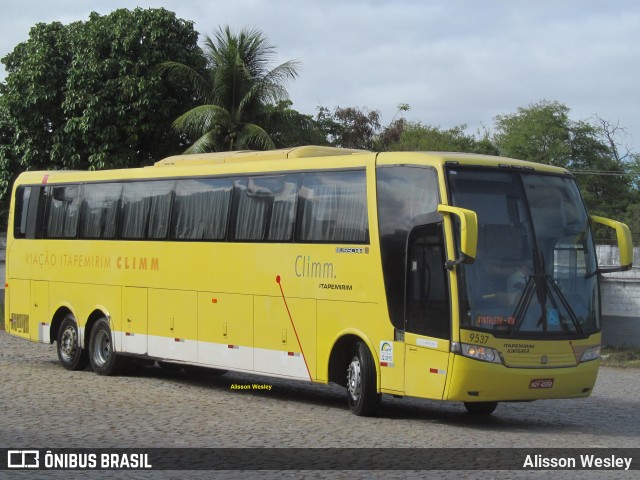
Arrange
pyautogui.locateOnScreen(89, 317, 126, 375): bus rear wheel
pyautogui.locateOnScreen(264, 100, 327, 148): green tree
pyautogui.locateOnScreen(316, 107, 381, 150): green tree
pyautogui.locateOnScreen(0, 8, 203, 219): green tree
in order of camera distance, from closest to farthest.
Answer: pyautogui.locateOnScreen(89, 317, 126, 375): bus rear wheel, pyautogui.locateOnScreen(264, 100, 327, 148): green tree, pyautogui.locateOnScreen(0, 8, 203, 219): green tree, pyautogui.locateOnScreen(316, 107, 381, 150): green tree

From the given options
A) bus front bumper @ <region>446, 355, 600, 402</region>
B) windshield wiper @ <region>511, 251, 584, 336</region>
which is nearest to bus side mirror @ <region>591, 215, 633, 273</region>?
windshield wiper @ <region>511, 251, 584, 336</region>

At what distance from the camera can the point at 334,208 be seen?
15555 mm

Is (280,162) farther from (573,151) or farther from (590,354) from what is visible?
(573,151)

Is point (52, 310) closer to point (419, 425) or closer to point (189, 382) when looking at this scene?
point (189, 382)

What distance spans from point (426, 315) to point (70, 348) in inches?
368

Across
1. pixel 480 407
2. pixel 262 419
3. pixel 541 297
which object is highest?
pixel 541 297

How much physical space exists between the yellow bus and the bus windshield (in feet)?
0.06

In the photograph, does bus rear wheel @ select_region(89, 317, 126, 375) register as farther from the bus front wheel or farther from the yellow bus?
the bus front wheel

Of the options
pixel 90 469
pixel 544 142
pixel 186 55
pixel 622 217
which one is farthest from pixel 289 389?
pixel 544 142

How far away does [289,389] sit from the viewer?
1891 cm

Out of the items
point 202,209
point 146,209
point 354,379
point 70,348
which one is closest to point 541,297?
point 354,379

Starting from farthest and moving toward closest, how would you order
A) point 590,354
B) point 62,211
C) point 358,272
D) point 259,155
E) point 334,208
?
point 62,211, point 259,155, point 334,208, point 358,272, point 590,354

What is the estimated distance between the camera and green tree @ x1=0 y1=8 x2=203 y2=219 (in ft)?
118

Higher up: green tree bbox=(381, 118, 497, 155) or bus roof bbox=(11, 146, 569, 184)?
green tree bbox=(381, 118, 497, 155)
